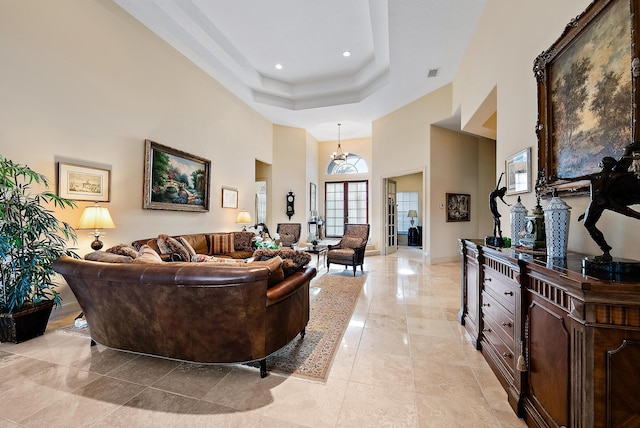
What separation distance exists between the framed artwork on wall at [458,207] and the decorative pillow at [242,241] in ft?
16.4

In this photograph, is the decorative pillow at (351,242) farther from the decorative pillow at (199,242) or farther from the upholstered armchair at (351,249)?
the decorative pillow at (199,242)

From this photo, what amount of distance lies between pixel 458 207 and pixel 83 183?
7492 millimetres

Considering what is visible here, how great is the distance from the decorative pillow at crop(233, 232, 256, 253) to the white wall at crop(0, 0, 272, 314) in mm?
656

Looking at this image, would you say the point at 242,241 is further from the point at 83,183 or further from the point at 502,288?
the point at 502,288

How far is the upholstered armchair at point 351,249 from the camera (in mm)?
5277

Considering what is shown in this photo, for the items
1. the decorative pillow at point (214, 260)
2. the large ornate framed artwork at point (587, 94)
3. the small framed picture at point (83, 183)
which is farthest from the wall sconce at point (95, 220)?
the large ornate framed artwork at point (587, 94)

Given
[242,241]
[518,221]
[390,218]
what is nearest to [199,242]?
[242,241]

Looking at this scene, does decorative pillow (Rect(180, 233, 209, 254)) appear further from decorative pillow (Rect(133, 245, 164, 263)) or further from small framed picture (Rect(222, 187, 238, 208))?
decorative pillow (Rect(133, 245, 164, 263))

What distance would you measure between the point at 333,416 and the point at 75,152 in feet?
13.5

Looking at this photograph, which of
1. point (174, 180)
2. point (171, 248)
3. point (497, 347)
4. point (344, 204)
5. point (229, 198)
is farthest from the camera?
point (344, 204)

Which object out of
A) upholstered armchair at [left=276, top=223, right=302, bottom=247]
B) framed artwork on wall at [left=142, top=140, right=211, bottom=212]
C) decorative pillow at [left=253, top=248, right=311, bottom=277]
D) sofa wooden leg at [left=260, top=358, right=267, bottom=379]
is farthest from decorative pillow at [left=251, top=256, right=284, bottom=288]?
upholstered armchair at [left=276, top=223, right=302, bottom=247]

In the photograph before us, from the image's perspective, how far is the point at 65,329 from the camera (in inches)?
110

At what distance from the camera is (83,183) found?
3.35 meters

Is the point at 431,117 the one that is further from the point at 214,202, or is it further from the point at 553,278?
the point at 553,278
